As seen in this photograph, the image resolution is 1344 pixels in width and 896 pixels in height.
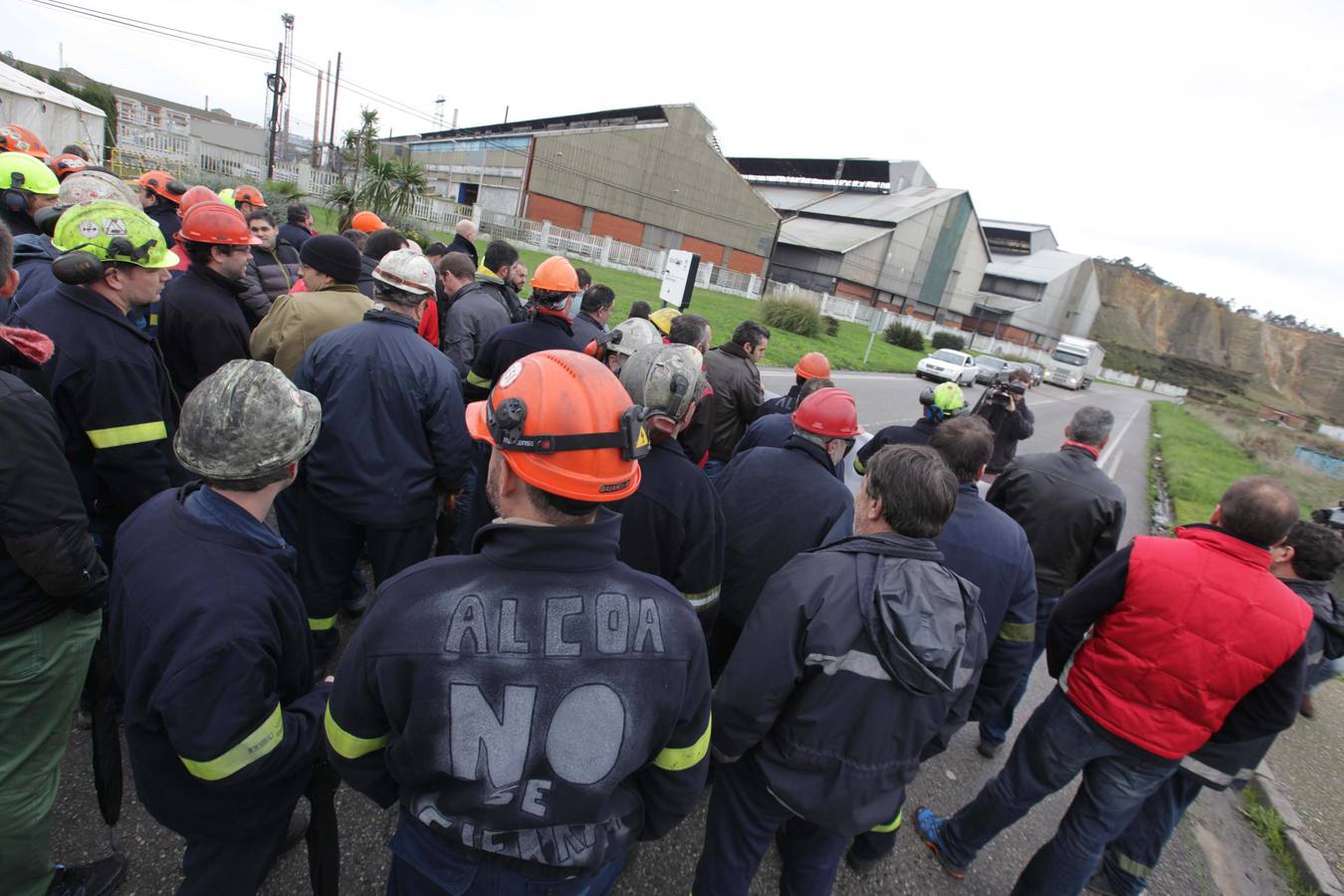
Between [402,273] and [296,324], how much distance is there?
3.30 feet

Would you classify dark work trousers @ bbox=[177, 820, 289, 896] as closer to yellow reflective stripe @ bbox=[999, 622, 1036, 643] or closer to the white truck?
yellow reflective stripe @ bbox=[999, 622, 1036, 643]

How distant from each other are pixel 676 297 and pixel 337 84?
123 ft

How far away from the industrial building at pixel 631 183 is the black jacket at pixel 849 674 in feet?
128

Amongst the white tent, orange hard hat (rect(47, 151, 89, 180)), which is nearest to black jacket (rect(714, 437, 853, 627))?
orange hard hat (rect(47, 151, 89, 180))

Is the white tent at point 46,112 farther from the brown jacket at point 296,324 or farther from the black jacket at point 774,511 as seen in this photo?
the black jacket at point 774,511

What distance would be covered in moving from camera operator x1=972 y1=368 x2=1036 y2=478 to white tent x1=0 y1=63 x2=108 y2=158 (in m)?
21.2

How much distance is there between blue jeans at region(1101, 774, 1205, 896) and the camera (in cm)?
272

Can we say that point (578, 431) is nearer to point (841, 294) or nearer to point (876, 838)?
point (876, 838)

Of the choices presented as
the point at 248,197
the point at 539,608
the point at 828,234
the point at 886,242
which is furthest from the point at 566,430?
the point at 828,234

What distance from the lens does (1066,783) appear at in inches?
108

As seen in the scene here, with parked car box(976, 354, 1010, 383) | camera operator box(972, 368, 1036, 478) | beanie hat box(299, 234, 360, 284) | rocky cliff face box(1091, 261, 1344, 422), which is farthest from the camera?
rocky cliff face box(1091, 261, 1344, 422)

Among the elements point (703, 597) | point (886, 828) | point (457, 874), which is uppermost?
point (703, 597)

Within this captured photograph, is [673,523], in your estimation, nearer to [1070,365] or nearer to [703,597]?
[703,597]

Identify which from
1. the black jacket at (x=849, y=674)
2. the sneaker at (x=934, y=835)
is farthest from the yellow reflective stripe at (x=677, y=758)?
the sneaker at (x=934, y=835)
